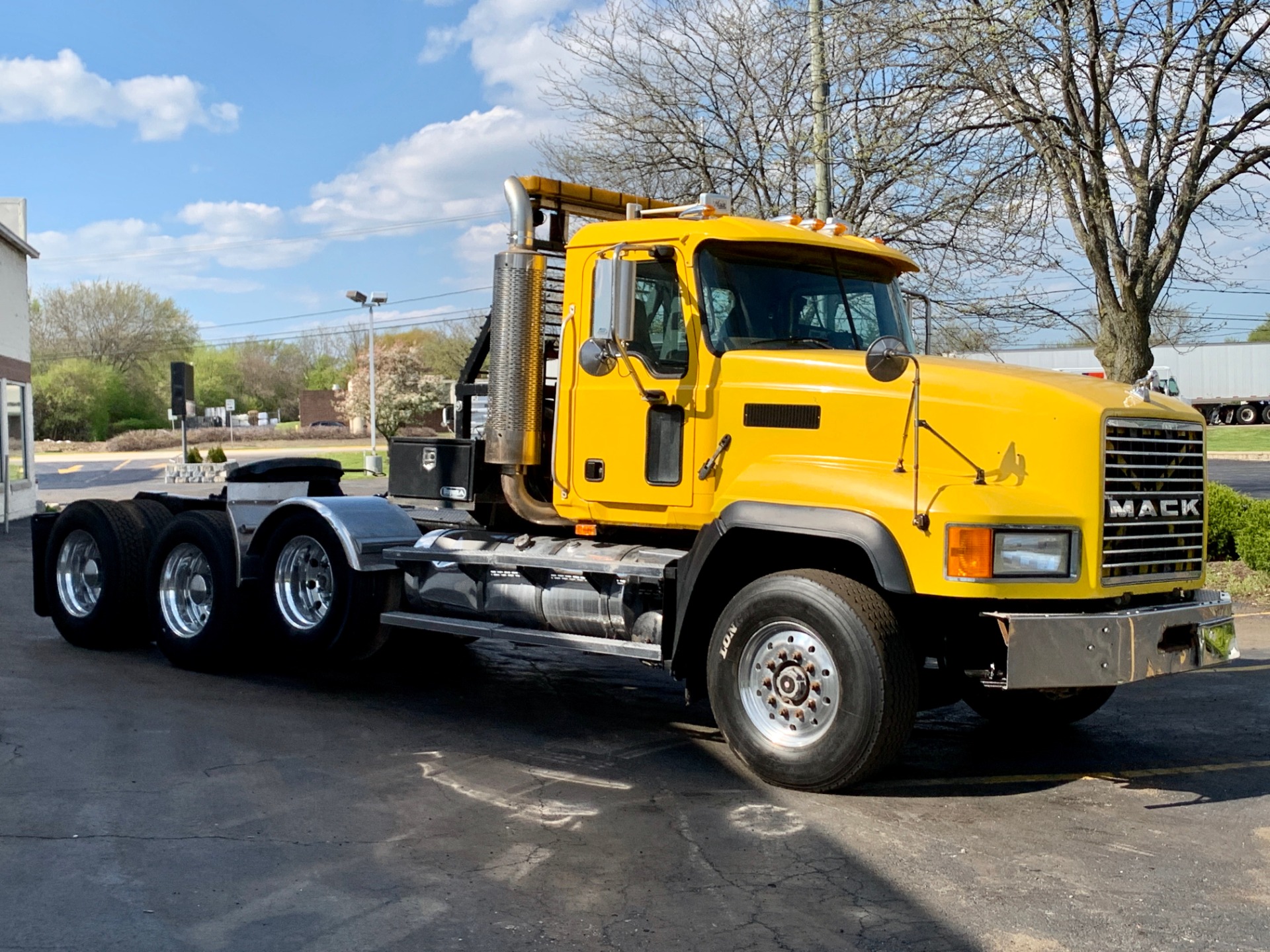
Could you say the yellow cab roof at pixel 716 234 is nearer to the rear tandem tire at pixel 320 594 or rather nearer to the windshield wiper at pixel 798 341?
the windshield wiper at pixel 798 341

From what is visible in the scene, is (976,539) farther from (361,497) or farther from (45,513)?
(45,513)

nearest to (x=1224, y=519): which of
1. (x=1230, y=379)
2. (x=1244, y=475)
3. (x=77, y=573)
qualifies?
(x=77, y=573)

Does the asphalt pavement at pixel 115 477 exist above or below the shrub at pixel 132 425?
below

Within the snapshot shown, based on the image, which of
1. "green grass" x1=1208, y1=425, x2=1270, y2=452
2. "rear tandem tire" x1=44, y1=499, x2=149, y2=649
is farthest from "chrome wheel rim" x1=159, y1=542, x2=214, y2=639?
"green grass" x1=1208, y1=425, x2=1270, y2=452

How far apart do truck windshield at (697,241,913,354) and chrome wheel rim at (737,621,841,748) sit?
1.61 metres

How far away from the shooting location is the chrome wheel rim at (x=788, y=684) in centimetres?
614

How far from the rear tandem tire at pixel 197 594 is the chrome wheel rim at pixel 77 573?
3.47 ft

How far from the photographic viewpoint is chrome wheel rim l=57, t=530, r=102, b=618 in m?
10.4

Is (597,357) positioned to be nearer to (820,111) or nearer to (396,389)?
(820,111)

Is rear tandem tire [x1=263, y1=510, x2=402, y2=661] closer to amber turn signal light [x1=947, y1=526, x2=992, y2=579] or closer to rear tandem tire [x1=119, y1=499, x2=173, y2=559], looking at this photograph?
rear tandem tire [x1=119, y1=499, x2=173, y2=559]

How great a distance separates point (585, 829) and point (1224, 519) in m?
10.2

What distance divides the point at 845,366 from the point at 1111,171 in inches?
306

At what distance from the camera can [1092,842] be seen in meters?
5.47

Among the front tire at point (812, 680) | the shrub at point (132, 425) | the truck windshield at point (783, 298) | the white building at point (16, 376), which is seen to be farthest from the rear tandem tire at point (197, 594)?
the shrub at point (132, 425)
